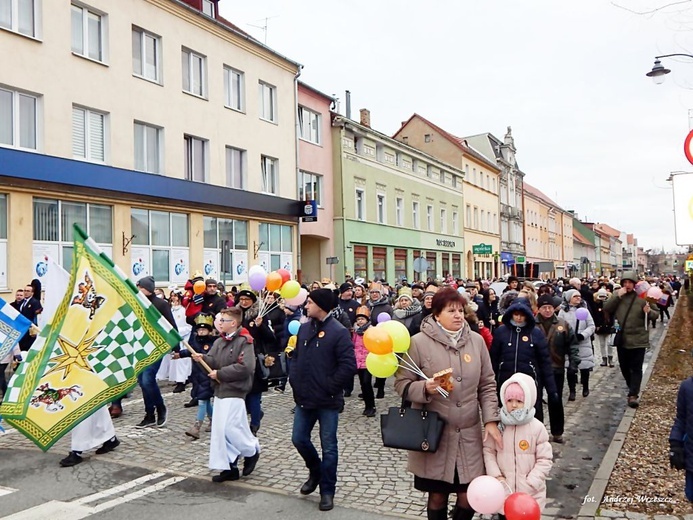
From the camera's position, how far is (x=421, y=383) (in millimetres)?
3994

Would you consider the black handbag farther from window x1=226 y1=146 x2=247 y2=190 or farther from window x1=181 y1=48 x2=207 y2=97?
window x1=226 y1=146 x2=247 y2=190

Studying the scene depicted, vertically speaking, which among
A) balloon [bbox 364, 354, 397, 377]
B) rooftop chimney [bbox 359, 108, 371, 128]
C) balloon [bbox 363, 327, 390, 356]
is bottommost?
balloon [bbox 364, 354, 397, 377]

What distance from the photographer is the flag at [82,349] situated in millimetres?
6414

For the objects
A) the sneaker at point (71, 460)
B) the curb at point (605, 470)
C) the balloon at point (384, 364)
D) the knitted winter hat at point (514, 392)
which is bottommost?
the curb at point (605, 470)

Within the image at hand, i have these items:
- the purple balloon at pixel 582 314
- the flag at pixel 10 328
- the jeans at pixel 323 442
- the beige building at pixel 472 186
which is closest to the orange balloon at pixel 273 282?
the flag at pixel 10 328

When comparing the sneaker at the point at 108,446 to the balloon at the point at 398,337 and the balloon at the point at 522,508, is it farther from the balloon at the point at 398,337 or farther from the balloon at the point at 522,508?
the balloon at the point at 522,508

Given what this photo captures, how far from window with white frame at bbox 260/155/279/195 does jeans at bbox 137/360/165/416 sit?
1671 centimetres

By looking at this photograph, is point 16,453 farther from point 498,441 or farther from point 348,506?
point 498,441

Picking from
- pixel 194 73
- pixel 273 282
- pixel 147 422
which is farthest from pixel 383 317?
pixel 194 73

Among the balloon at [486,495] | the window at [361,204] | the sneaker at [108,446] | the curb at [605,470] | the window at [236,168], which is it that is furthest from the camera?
the window at [361,204]

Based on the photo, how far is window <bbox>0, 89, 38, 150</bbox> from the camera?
14.9m

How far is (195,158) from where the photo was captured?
69.1 feet

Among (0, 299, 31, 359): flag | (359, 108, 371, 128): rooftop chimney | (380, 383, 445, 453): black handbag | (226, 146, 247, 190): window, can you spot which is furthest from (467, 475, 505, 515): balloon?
(359, 108, 371, 128): rooftop chimney

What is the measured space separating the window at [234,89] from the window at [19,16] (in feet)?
25.1
